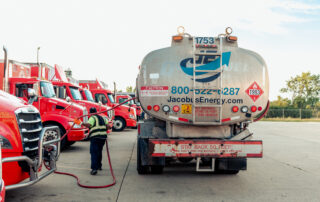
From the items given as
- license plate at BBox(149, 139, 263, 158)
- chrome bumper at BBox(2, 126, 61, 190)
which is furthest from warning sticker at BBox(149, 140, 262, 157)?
chrome bumper at BBox(2, 126, 61, 190)

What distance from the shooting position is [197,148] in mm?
5797

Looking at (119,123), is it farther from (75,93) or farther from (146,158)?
(146,158)

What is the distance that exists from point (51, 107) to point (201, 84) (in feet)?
20.3

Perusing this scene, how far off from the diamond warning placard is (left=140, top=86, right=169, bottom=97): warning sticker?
5.25 ft

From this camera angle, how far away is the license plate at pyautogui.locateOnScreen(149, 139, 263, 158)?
5.78 meters

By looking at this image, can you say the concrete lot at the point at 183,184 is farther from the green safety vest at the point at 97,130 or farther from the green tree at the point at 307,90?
the green tree at the point at 307,90

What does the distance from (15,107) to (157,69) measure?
8.64 feet

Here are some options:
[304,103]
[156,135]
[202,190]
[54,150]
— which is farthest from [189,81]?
[304,103]

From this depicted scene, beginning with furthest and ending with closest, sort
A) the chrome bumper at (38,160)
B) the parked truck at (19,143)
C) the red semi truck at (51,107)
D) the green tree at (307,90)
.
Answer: the green tree at (307,90)
the red semi truck at (51,107)
the parked truck at (19,143)
the chrome bumper at (38,160)

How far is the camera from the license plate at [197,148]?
19.0 ft

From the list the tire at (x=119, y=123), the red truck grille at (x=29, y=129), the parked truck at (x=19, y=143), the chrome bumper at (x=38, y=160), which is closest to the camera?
the chrome bumper at (x=38, y=160)

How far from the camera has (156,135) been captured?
21.9ft

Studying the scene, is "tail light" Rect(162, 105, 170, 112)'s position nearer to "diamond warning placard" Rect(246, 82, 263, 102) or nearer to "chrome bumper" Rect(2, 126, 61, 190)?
"diamond warning placard" Rect(246, 82, 263, 102)

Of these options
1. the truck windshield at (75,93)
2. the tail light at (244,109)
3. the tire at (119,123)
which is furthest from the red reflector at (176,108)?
the tire at (119,123)
